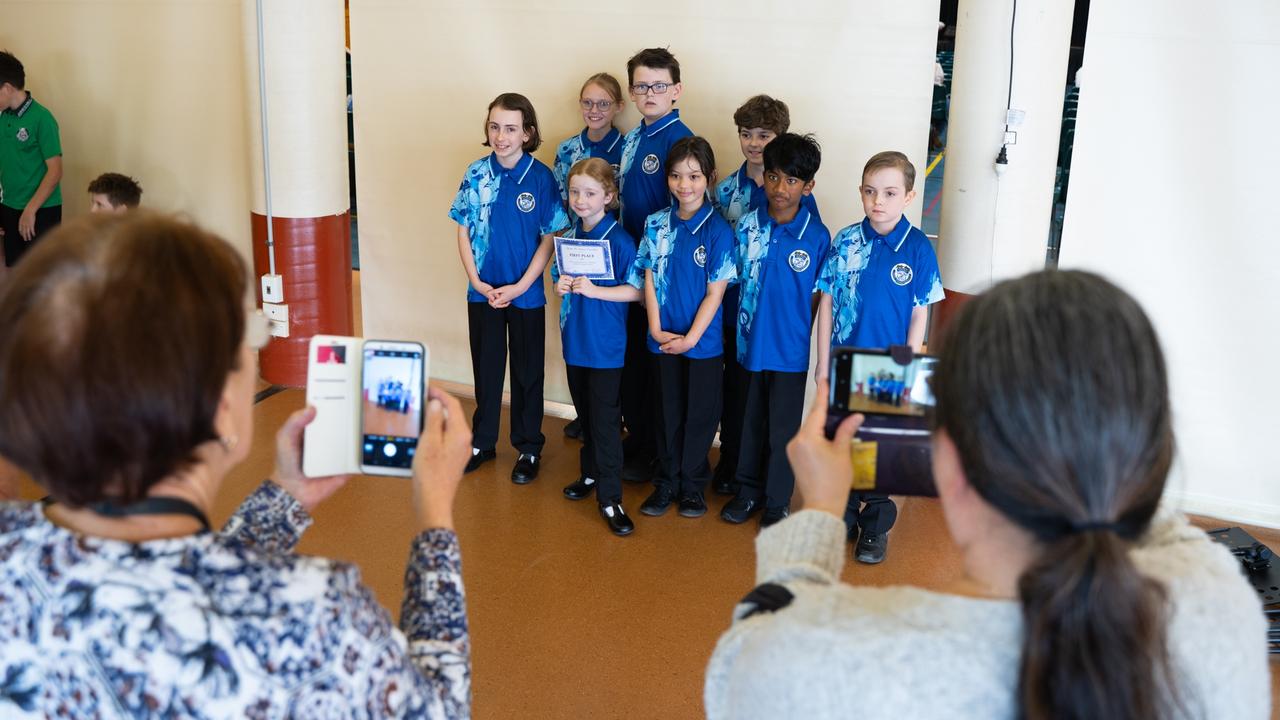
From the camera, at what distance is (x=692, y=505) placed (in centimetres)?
397

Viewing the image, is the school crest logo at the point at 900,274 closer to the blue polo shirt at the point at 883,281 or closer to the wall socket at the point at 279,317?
the blue polo shirt at the point at 883,281

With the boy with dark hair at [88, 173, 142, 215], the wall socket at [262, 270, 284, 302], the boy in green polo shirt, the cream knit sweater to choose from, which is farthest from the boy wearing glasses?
the boy in green polo shirt

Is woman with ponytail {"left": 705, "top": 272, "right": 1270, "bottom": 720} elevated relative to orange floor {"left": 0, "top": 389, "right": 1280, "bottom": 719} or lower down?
elevated

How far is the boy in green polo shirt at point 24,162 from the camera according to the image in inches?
213

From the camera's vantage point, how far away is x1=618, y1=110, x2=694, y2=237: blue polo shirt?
4055 millimetres

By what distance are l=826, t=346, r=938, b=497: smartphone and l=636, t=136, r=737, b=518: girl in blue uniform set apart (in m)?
2.08

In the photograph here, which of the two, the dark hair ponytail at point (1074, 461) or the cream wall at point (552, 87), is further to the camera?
the cream wall at point (552, 87)

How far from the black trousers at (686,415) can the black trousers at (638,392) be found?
9.5 inches

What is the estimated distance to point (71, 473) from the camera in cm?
100

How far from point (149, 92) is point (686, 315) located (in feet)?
11.8

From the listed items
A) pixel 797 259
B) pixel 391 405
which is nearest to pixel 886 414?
pixel 391 405

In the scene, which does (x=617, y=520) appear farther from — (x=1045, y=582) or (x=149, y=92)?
(x=149, y=92)

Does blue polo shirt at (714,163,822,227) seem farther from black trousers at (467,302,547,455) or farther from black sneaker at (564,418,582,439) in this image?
black sneaker at (564,418,582,439)

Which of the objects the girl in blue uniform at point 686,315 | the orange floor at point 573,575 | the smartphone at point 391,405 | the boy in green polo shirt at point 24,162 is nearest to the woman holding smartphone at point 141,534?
the smartphone at point 391,405
